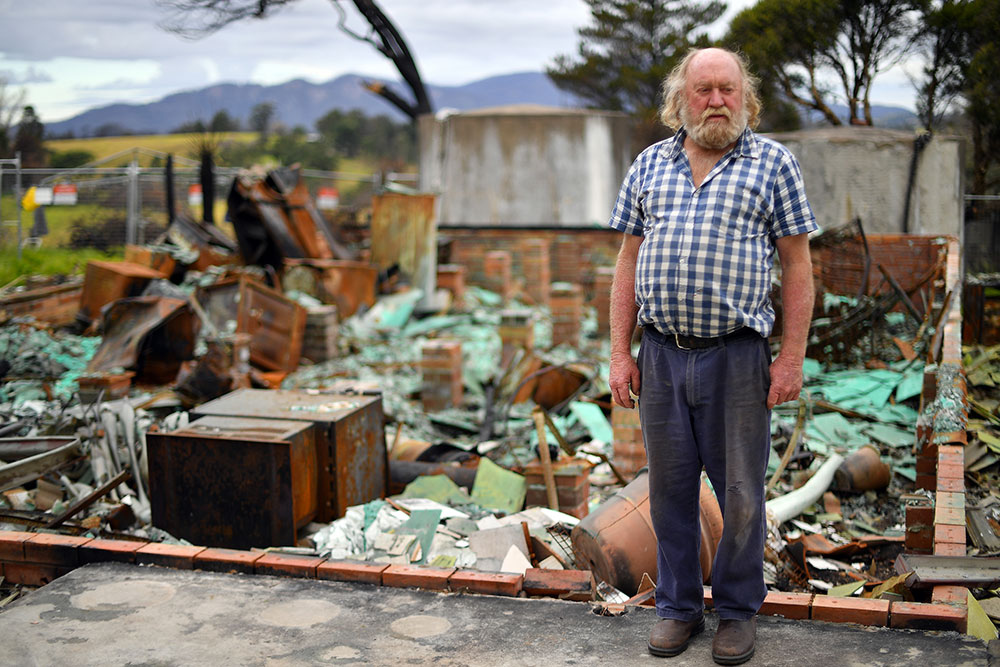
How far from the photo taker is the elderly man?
256 cm

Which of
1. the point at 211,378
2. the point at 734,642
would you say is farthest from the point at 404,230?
the point at 734,642

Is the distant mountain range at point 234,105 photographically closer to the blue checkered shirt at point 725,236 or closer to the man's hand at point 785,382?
the blue checkered shirt at point 725,236

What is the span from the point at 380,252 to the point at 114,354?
4.37m

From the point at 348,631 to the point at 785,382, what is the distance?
162cm

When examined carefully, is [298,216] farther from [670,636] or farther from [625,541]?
[670,636]

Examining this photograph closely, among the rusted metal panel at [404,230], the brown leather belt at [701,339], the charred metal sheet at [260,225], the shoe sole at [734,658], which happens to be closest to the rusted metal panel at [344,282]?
the charred metal sheet at [260,225]

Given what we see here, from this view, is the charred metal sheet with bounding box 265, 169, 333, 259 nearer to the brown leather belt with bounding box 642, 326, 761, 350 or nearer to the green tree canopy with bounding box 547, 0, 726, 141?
the brown leather belt with bounding box 642, 326, 761, 350

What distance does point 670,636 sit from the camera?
8.77 ft

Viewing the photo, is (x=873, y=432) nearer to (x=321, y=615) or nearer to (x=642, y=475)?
(x=642, y=475)

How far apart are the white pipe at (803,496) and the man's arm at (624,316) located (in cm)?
178

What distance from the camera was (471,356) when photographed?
29.3 feet

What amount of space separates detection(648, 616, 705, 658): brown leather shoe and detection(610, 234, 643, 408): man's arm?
27.2 inches

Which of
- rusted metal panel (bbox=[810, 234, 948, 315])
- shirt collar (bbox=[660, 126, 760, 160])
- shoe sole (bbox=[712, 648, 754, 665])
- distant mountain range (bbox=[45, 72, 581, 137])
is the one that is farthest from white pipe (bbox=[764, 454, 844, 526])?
distant mountain range (bbox=[45, 72, 581, 137])

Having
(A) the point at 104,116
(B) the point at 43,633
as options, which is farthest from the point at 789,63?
(A) the point at 104,116
